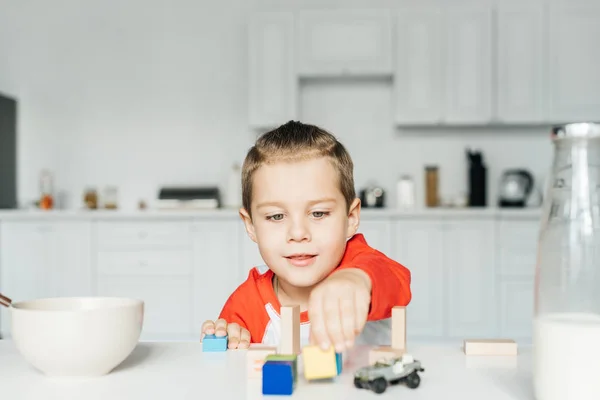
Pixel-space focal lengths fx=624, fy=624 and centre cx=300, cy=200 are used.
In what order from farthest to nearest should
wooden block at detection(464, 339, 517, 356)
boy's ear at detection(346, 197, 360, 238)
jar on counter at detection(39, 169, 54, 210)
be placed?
jar on counter at detection(39, 169, 54, 210)
boy's ear at detection(346, 197, 360, 238)
wooden block at detection(464, 339, 517, 356)

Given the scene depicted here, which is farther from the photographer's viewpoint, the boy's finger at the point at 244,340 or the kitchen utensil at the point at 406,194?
the kitchen utensil at the point at 406,194

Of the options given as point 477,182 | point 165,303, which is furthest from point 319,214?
point 477,182

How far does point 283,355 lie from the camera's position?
2.02 feet

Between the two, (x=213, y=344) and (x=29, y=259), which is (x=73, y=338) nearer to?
(x=213, y=344)

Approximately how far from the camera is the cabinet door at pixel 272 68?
394 cm

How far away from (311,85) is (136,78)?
1.24 metres

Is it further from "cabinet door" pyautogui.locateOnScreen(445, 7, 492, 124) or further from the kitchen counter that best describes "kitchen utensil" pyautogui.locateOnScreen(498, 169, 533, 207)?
"cabinet door" pyautogui.locateOnScreen(445, 7, 492, 124)

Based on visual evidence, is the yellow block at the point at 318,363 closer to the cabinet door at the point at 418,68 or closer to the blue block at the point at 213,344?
the blue block at the point at 213,344

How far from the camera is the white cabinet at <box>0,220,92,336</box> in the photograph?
3.83m

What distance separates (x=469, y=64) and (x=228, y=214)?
1.76 m

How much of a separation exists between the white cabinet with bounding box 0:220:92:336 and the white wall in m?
0.56

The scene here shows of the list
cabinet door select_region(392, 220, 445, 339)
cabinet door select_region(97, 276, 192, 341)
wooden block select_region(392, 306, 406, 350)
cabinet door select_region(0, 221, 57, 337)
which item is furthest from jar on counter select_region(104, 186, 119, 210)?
wooden block select_region(392, 306, 406, 350)

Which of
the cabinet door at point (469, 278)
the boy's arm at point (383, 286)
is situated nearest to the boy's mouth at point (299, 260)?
the boy's arm at point (383, 286)

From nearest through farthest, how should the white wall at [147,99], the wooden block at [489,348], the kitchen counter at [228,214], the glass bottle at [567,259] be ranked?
1. the glass bottle at [567,259]
2. the wooden block at [489,348]
3. the kitchen counter at [228,214]
4. the white wall at [147,99]
